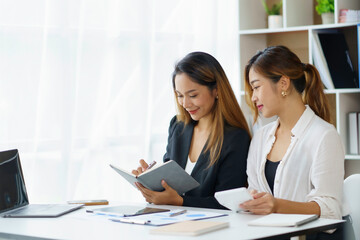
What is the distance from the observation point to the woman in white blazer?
7.22 ft

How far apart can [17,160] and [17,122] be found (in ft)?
2.36

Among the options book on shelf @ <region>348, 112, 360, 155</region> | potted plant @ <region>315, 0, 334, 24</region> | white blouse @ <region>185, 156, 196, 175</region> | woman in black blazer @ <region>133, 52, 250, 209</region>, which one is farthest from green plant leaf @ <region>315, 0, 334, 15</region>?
white blouse @ <region>185, 156, 196, 175</region>

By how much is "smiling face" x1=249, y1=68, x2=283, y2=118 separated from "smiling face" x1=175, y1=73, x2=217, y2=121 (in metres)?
0.30

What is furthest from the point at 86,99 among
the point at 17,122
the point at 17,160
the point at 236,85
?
the point at 236,85

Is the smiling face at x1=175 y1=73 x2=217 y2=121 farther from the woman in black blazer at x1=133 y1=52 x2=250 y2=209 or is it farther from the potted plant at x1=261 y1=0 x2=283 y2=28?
the potted plant at x1=261 y1=0 x2=283 y2=28

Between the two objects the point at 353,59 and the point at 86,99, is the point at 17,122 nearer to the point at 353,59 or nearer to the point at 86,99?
the point at 86,99

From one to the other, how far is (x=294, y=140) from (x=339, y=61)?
4.71ft

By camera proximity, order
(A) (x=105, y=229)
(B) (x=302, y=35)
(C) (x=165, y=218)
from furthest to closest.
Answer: (B) (x=302, y=35) < (C) (x=165, y=218) < (A) (x=105, y=229)

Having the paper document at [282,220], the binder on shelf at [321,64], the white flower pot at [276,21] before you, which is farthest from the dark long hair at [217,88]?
the white flower pot at [276,21]

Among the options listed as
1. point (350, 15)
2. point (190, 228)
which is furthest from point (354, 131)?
point (190, 228)

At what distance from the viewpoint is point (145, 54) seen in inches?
147

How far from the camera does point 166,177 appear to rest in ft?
7.62

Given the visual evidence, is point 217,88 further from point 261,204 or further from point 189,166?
point 261,204

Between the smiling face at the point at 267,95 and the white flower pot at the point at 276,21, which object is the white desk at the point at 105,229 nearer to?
the smiling face at the point at 267,95
